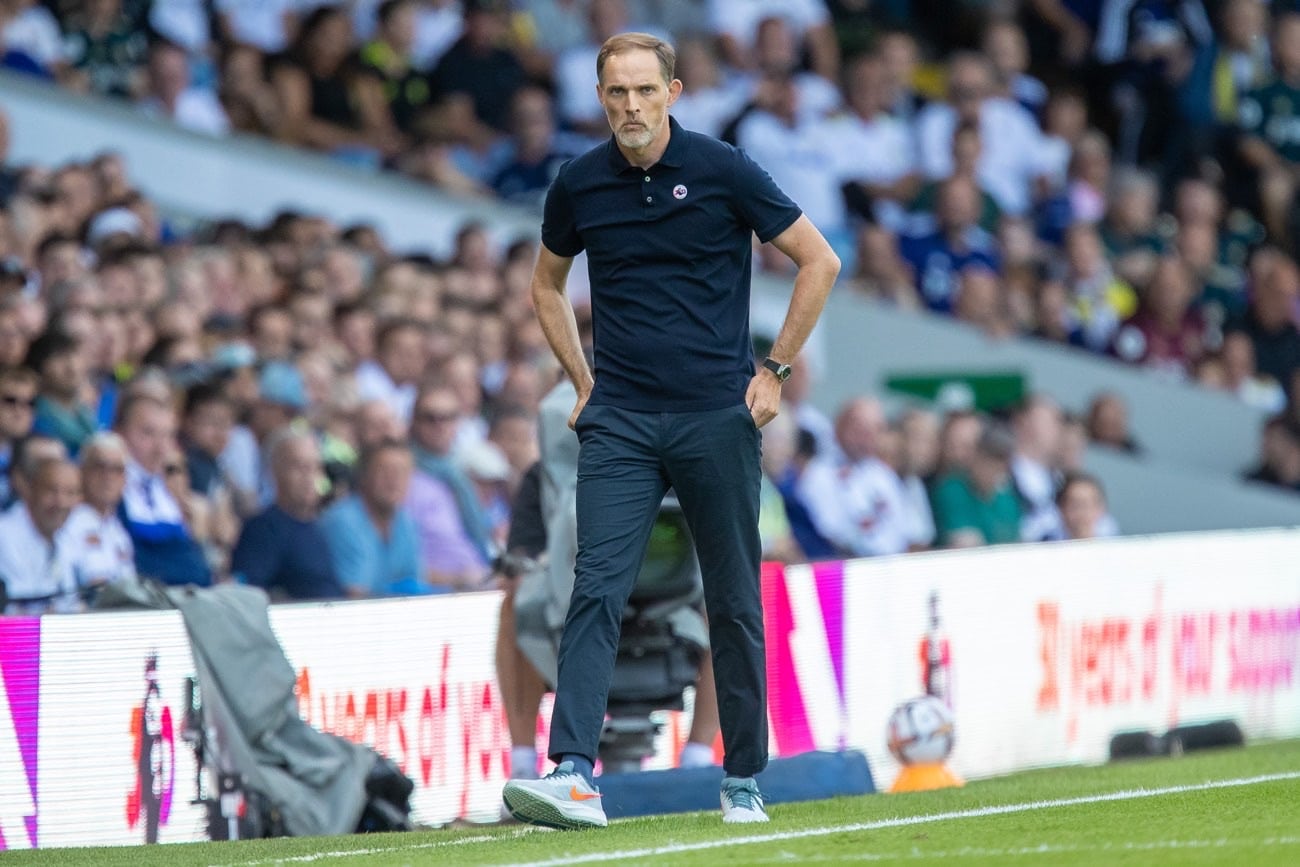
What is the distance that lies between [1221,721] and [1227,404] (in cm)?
615

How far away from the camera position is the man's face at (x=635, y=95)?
6715mm

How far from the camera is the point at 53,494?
9.66m

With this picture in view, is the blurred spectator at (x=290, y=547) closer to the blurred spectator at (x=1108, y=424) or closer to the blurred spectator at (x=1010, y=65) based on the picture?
the blurred spectator at (x=1108, y=424)

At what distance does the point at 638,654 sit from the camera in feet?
27.9

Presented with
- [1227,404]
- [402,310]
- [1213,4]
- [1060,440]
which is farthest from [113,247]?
[1213,4]

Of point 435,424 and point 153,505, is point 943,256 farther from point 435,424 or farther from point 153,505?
point 153,505

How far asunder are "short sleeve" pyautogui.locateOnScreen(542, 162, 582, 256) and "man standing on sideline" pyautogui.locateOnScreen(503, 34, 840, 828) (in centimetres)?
2

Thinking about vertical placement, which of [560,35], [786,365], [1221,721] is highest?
[560,35]

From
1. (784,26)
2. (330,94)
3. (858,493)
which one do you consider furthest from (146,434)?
(784,26)

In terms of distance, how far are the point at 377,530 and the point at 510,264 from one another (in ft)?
Result: 13.0

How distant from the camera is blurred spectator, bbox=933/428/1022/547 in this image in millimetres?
13789

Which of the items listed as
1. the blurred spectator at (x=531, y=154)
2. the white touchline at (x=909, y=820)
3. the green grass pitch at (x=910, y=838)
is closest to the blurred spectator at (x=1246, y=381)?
the blurred spectator at (x=531, y=154)

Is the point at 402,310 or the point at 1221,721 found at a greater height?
the point at 402,310

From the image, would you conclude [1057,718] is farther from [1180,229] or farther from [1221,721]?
[1180,229]
